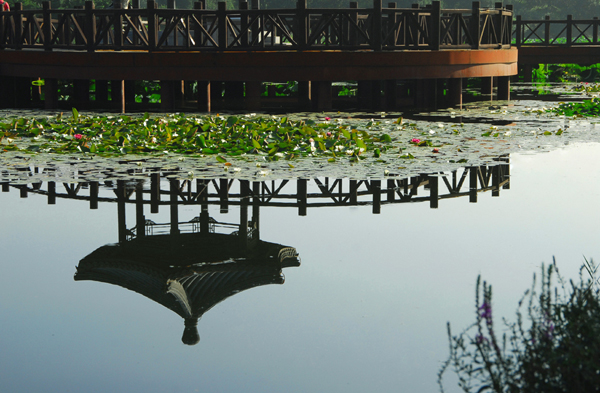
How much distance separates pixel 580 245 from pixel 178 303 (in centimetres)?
307

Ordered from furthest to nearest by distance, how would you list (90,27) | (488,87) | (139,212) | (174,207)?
(488,87) < (90,27) < (174,207) < (139,212)

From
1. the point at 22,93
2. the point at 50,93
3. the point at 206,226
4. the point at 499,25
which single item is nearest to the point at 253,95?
the point at 50,93

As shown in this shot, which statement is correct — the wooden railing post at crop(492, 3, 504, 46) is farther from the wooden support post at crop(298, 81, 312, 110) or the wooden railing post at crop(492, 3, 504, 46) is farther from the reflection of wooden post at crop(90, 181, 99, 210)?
the reflection of wooden post at crop(90, 181, 99, 210)

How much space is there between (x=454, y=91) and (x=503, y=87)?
8.12 feet

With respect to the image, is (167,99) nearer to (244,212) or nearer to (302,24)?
(302,24)

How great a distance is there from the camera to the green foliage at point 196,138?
36.8 feet

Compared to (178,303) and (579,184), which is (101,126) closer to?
(579,184)

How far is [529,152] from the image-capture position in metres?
11.6

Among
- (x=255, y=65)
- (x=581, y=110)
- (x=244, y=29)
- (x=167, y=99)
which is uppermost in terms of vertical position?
(x=244, y=29)

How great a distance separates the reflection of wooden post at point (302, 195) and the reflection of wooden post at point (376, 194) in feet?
2.09

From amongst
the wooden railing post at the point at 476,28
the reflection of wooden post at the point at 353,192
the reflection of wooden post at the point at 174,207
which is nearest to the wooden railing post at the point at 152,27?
the wooden railing post at the point at 476,28

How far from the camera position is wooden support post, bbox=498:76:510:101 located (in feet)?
65.6

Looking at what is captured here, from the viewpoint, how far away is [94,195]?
8.70 metres

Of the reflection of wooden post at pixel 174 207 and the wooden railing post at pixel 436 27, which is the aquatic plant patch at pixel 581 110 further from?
the reflection of wooden post at pixel 174 207
